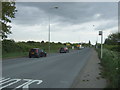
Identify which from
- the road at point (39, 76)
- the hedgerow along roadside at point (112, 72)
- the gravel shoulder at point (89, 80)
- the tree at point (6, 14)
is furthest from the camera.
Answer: the tree at point (6, 14)

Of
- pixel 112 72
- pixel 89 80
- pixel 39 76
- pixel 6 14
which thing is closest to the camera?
pixel 112 72

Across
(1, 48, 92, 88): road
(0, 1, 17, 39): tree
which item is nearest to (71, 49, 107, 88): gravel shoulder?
(1, 48, 92, 88): road

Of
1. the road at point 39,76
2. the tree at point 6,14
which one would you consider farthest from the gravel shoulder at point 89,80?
the tree at point 6,14

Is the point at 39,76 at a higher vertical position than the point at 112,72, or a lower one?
lower

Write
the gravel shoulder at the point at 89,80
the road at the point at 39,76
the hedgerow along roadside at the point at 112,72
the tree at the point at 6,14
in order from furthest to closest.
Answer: the tree at the point at 6,14
the road at the point at 39,76
the gravel shoulder at the point at 89,80
the hedgerow along roadside at the point at 112,72

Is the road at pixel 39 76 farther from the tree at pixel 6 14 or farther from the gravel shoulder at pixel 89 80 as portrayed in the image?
the tree at pixel 6 14

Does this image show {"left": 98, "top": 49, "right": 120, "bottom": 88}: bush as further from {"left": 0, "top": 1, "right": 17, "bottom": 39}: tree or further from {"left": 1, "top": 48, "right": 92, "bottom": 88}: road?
A: {"left": 0, "top": 1, "right": 17, "bottom": 39}: tree

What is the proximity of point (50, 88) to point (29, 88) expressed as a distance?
816mm

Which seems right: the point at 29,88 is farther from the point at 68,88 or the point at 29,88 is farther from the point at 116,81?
the point at 116,81

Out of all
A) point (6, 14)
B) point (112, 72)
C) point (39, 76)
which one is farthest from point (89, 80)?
point (6, 14)

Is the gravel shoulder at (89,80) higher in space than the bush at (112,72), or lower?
lower

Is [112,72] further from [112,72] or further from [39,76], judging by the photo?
[39,76]

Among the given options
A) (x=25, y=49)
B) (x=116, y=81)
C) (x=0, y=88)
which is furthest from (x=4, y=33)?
(x=116, y=81)

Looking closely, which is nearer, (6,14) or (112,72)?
(112,72)
